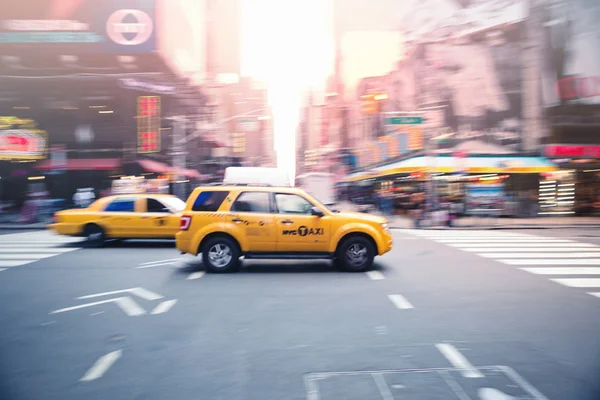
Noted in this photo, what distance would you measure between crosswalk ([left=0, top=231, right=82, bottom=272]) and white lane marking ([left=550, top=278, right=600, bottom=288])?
36.5 feet

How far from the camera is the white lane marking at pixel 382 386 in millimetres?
3781

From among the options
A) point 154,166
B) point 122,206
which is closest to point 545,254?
point 122,206

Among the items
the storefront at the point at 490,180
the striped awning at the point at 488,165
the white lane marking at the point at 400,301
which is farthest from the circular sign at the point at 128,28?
the white lane marking at the point at 400,301

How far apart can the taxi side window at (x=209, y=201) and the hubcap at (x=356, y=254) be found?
108 inches

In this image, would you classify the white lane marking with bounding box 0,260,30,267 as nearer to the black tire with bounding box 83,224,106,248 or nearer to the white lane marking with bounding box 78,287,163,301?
the black tire with bounding box 83,224,106,248

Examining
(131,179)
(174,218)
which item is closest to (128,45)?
(131,179)

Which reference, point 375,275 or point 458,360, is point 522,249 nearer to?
point 375,275

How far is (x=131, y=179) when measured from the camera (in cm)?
3303

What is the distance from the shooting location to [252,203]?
387 inches

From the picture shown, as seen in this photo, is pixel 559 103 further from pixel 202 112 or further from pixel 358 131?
pixel 358 131

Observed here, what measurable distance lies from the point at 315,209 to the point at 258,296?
2682mm

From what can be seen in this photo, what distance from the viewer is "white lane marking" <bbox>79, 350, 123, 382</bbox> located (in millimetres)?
4280

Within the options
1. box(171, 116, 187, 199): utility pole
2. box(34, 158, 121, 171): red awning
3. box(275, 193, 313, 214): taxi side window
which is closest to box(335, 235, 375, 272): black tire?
box(275, 193, 313, 214): taxi side window

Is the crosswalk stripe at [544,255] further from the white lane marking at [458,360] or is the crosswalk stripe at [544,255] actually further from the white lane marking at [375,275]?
the white lane marking at [458,360]
